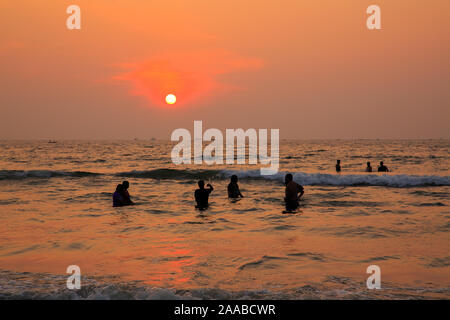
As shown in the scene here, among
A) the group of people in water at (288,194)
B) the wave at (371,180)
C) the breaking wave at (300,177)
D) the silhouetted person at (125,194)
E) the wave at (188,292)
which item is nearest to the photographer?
the wave at (188,292)

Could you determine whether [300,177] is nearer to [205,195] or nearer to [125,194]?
[205,195]

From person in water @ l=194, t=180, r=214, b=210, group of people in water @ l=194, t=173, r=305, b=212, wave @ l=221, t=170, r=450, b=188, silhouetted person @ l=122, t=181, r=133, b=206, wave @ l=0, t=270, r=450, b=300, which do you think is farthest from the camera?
wave @ l=221, t=170, r=450, b=188

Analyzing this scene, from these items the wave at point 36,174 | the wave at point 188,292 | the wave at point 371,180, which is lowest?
the wave at point 371,180

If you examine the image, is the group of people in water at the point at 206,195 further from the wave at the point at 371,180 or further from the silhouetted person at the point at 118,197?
the wave at the point at 371,180

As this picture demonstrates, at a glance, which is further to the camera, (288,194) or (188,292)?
(288,194)

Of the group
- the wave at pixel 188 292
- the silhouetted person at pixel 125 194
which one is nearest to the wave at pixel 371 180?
the silhouetted person at pixel 125 194

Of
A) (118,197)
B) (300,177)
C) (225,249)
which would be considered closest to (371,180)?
(300,177)

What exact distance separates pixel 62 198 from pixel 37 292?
1291cm

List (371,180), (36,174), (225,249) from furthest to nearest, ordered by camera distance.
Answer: (36,174)
(371,180)
(225,249)

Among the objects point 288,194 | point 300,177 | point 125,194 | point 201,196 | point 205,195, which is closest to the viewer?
point 288,194

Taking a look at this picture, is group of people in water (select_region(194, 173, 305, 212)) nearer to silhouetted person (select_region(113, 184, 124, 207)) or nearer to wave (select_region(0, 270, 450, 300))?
silhouetted person (select_region(113, 184, 124, 207))

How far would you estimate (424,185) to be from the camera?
80.4 feet

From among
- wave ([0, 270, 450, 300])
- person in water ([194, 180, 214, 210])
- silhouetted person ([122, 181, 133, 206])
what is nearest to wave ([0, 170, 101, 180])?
silhouetted person ([122, 181, 133, 206])
